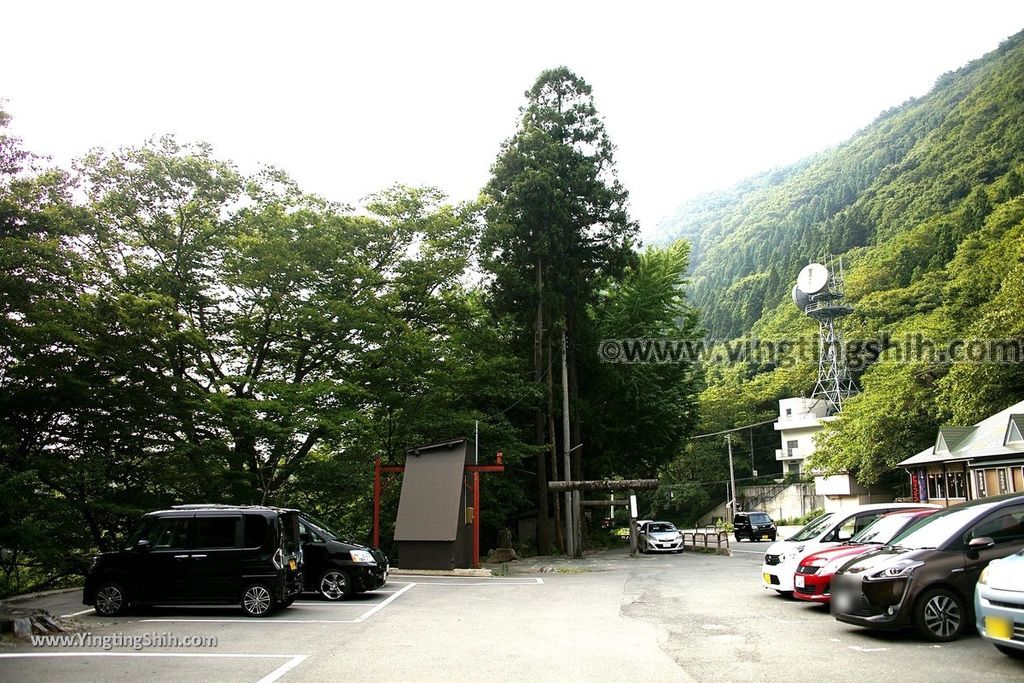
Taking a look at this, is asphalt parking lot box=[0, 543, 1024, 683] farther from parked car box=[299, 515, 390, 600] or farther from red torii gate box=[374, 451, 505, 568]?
red torii gate box=[374, 451, 505, 568]

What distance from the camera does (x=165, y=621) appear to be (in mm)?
11195

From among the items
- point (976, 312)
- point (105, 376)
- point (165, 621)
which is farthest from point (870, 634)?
point (976, 312)

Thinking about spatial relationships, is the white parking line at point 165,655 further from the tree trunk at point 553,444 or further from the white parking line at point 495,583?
the tree trunk at point 553,444

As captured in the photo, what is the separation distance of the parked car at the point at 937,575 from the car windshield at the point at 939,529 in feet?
0.03

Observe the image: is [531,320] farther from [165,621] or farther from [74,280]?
[165,621]

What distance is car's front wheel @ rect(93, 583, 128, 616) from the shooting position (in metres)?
11.7

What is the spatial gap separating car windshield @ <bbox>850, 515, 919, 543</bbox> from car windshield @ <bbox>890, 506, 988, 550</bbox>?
2000 millimetres

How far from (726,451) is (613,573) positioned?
1716 inches

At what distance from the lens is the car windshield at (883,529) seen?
11711 mm

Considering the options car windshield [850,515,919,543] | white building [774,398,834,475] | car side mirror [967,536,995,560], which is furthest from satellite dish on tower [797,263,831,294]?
car side mirror [967,536,995,560]

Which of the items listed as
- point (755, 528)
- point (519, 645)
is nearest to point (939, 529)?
point (519, 645)

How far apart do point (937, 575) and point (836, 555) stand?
128 inches

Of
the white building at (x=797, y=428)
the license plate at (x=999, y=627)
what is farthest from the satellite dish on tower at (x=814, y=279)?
the license plate at (x=999, y=627)

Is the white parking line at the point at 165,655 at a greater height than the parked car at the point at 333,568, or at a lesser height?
lesser
